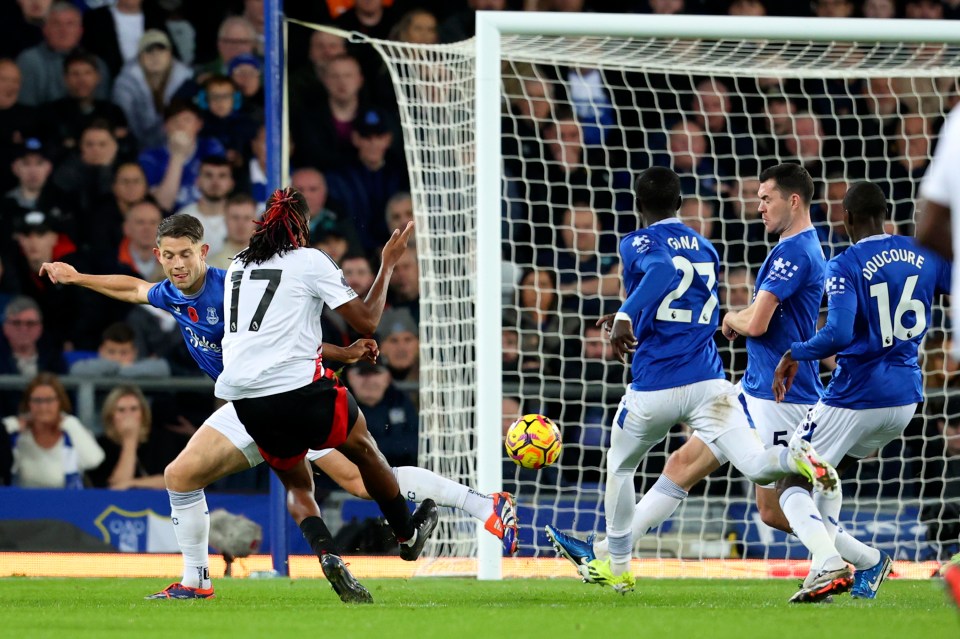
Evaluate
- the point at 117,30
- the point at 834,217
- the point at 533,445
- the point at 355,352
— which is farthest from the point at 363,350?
the point at 117,30

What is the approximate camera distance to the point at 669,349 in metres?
6.67

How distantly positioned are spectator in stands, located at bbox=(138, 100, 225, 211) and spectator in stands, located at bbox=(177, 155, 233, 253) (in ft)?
0.32

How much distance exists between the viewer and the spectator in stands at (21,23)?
487 inches

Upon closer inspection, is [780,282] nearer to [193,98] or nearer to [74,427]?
[74,427]

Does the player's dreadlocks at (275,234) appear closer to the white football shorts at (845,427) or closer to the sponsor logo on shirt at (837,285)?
the sponsor logo on shirt at (837,285)

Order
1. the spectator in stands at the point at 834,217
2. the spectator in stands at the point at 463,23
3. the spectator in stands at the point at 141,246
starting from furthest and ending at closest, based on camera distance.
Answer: the spectator in stands at the point at 463,23
the spectator in stands at the point at 141,246
the spectator in stands at the point at 834,217

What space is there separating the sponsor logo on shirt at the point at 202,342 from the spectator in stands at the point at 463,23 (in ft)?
20.2

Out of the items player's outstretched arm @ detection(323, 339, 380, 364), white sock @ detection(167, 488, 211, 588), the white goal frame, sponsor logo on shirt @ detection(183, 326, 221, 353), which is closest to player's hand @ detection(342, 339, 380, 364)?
player's outstretched arm @ detection(323, 339, 380, 364)

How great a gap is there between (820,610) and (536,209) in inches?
248

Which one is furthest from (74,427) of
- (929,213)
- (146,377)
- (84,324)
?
(929,213)

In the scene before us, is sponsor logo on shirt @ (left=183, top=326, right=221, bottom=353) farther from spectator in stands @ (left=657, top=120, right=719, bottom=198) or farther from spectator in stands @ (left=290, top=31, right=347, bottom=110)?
spectator in stands @ (left=290, top=31, right=347, bottom=110)

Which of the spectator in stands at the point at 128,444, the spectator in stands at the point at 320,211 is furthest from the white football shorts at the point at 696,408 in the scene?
the spectator in stands at the point at 320,211

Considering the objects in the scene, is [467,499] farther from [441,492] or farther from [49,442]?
→ [49,442]

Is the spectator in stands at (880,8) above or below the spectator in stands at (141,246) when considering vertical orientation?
above
